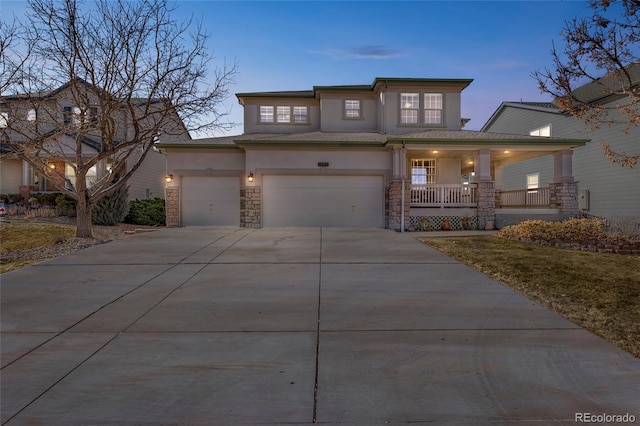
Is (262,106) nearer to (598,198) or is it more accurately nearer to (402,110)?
(402,110)

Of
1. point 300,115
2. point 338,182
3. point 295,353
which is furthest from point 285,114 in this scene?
point 295,353

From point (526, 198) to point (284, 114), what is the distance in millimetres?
12687

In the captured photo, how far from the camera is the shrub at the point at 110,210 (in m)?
17.3

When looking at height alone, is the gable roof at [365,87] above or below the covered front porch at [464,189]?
above

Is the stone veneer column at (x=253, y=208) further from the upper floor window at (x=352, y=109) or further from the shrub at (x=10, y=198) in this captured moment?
the shrub at (x=10, y=198)

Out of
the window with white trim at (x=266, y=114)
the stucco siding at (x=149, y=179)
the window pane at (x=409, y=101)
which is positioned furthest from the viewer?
the stucco siding at (x=149, y=179)

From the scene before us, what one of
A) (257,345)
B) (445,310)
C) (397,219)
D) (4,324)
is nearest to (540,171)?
(397,219)

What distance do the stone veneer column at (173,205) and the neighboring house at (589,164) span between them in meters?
16.1

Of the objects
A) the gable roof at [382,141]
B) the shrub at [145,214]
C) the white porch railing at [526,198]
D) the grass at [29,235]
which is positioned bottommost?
the grass at [29,235]

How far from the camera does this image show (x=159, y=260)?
8.48 m

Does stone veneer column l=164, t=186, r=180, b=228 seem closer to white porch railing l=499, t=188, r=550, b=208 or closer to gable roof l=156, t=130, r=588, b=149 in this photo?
gable roof l=156, t=130, r=588, b=149
